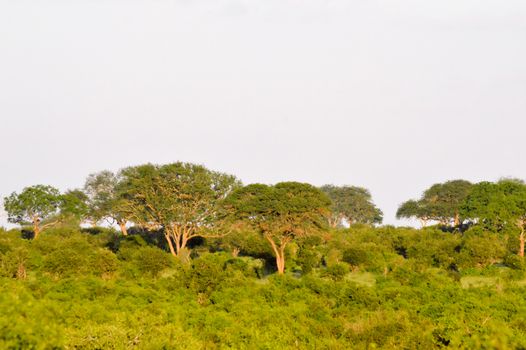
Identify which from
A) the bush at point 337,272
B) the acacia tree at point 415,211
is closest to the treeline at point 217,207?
the bush at point 337,272

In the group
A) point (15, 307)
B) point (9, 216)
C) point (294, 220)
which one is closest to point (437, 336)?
point (15, 307)

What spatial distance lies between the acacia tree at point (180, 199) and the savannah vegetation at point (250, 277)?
20cm

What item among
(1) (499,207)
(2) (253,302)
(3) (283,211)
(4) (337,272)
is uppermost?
(1) (499,207)

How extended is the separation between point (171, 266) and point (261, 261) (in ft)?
43.3

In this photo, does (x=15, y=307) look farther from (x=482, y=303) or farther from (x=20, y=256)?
(x=20, y=256)

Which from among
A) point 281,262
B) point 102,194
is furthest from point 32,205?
point 281,262

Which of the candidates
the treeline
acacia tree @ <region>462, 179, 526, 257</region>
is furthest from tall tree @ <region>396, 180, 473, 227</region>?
acacia tree @ <region>462, 179, 526, 257</region>

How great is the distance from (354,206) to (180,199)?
90.2m

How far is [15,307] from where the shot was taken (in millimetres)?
23844

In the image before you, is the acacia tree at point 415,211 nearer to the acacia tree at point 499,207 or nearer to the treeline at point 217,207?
the treeline at point 217,207

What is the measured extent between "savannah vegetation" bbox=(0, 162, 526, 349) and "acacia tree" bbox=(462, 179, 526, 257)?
256 mm

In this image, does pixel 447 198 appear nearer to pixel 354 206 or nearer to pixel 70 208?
pixel 354 206

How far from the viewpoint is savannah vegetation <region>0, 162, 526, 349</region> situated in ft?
109

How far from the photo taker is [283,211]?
67500mm
